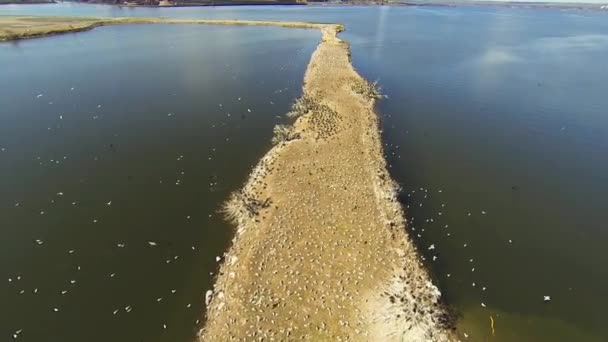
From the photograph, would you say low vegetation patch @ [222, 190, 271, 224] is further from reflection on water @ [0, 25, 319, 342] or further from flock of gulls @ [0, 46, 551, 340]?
flock of gulls @ [0, 46, 551, 340]

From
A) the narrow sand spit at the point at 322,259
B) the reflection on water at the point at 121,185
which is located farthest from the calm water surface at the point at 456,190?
the narrow sand spit at the point at 322,259

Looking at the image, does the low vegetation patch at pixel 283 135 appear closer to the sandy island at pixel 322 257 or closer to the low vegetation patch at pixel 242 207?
the sandy island at pixel 322 257

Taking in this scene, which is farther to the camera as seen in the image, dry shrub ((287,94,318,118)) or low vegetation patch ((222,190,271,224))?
dry shrub ((287,94,318,118))

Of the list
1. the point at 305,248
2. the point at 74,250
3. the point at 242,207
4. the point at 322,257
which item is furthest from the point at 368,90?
the point at 74,250

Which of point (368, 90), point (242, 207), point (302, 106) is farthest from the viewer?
point (368, 90)

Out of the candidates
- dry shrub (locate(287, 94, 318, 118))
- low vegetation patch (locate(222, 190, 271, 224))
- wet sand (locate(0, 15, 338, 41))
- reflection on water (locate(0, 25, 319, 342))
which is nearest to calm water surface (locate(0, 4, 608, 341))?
reflection on water (locate(0, 25, 319, 342))

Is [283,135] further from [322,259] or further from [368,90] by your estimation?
[368,90]

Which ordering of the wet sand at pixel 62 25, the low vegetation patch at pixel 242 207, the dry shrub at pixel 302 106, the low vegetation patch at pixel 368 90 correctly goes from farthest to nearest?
the wet sand at pixel 62 25
the low vegetation patch at pixel 368 90
the dry shrub at pixel 302 106
the low vegetation patch at pixel 242 207
